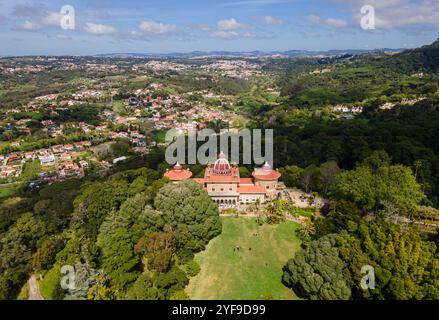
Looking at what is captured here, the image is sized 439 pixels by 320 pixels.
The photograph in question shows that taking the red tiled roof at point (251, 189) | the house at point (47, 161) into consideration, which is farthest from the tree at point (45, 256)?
the house at point (47, 161)

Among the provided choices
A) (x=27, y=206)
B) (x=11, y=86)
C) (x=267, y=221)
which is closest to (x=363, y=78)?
(x=267, y=221)

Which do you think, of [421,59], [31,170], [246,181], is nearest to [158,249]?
[246,181]

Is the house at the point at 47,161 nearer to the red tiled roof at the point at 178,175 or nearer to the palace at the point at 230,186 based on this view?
the red tiled roof at the point at 178,175

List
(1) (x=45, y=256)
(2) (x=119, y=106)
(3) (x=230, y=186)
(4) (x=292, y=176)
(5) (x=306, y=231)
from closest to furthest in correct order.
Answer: (1) (x=45, y=256) < (5) (x=306, y=231) < (3) (x=230, y=186) < (4) (x=292, y=176) < (2) (x=119, y=106)

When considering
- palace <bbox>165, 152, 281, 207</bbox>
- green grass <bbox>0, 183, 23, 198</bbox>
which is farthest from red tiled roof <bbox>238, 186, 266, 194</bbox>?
green grass <bbox>0, 183, 23, 198</bbox>

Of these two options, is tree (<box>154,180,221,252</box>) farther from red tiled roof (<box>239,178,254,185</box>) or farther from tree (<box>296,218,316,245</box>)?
red tiled roof (<box>239,178,254,185</box>)

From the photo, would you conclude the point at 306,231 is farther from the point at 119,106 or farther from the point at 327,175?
the point at 119,106
